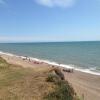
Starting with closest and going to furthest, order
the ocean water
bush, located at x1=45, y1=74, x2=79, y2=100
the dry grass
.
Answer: the dry grass → bush, located at x1=45, y1=74, x2=79, y2=100 → the ocean water

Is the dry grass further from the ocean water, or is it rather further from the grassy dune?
the ocean water

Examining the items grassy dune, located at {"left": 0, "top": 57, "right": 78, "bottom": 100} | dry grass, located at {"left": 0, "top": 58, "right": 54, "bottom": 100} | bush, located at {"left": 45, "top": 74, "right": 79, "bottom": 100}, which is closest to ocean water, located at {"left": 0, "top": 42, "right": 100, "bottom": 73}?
dry grass, located at {"left": 0, "top": 58, "right": 54, "bottom": 100}

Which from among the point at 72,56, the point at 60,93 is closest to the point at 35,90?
the point at 60,93

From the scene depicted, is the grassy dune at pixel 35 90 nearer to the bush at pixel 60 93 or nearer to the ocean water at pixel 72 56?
the bush at pixel 60 93

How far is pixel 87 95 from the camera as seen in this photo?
2011cm

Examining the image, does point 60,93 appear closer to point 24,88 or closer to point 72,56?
point 24,88

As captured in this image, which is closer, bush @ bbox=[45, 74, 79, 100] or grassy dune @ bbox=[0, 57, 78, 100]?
A: grassy dune @ bbox=[0, 57, 78, 100]

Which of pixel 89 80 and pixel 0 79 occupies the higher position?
pixel 0 79

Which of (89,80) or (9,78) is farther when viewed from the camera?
(89,80)

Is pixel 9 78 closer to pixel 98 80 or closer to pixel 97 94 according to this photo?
pixel 97 94

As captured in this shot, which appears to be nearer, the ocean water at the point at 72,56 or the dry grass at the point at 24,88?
the dry grass at the point at 24,88

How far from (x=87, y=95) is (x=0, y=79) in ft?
30.1

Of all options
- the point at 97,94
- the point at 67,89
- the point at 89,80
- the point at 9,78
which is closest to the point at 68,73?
the point at 89,80

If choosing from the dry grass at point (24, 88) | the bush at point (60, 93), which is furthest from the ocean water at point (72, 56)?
the bush at point (60, 93)
